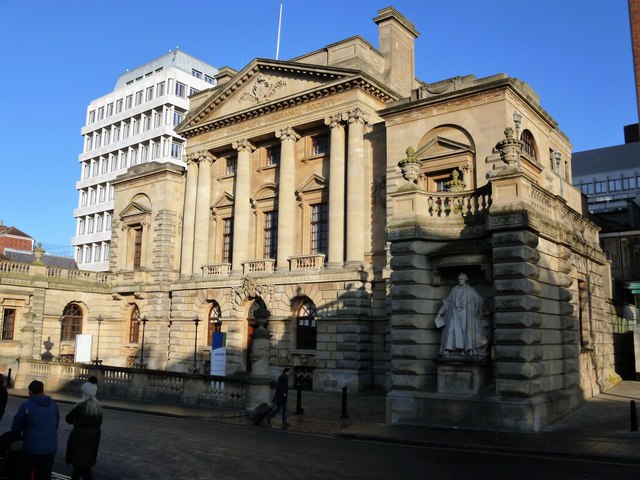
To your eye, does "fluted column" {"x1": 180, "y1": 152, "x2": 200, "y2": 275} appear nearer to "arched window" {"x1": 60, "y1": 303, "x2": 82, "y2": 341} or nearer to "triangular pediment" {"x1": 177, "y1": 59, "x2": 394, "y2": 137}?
"triangular pediment" {"x1": 177, "y1": 59, "x2": 394, "y2": 137}

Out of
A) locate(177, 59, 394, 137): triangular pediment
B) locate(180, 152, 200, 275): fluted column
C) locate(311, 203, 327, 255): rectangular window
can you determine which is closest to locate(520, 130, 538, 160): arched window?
locate(177, 59, 394, 137): triangular pediment

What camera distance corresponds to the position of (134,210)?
46.3 meters

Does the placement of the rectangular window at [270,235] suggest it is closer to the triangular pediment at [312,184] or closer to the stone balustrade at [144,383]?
the triangular pediment at [312,184]

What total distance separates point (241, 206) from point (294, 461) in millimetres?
27140

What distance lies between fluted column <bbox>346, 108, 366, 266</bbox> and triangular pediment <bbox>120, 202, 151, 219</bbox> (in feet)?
60.7

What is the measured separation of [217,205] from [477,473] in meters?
32.0

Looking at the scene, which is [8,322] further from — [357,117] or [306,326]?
[357,117]

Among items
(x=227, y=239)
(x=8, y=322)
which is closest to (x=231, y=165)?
(x=227, y=239)

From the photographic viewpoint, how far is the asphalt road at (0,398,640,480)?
11.3 meters

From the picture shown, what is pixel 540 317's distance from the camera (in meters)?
17.1

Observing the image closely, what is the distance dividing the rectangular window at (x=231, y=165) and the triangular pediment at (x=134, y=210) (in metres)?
7.42

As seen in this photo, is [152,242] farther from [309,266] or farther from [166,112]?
[166,112]

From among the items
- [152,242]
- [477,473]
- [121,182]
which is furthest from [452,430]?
[121,182]

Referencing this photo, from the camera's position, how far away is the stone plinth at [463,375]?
1717cm
